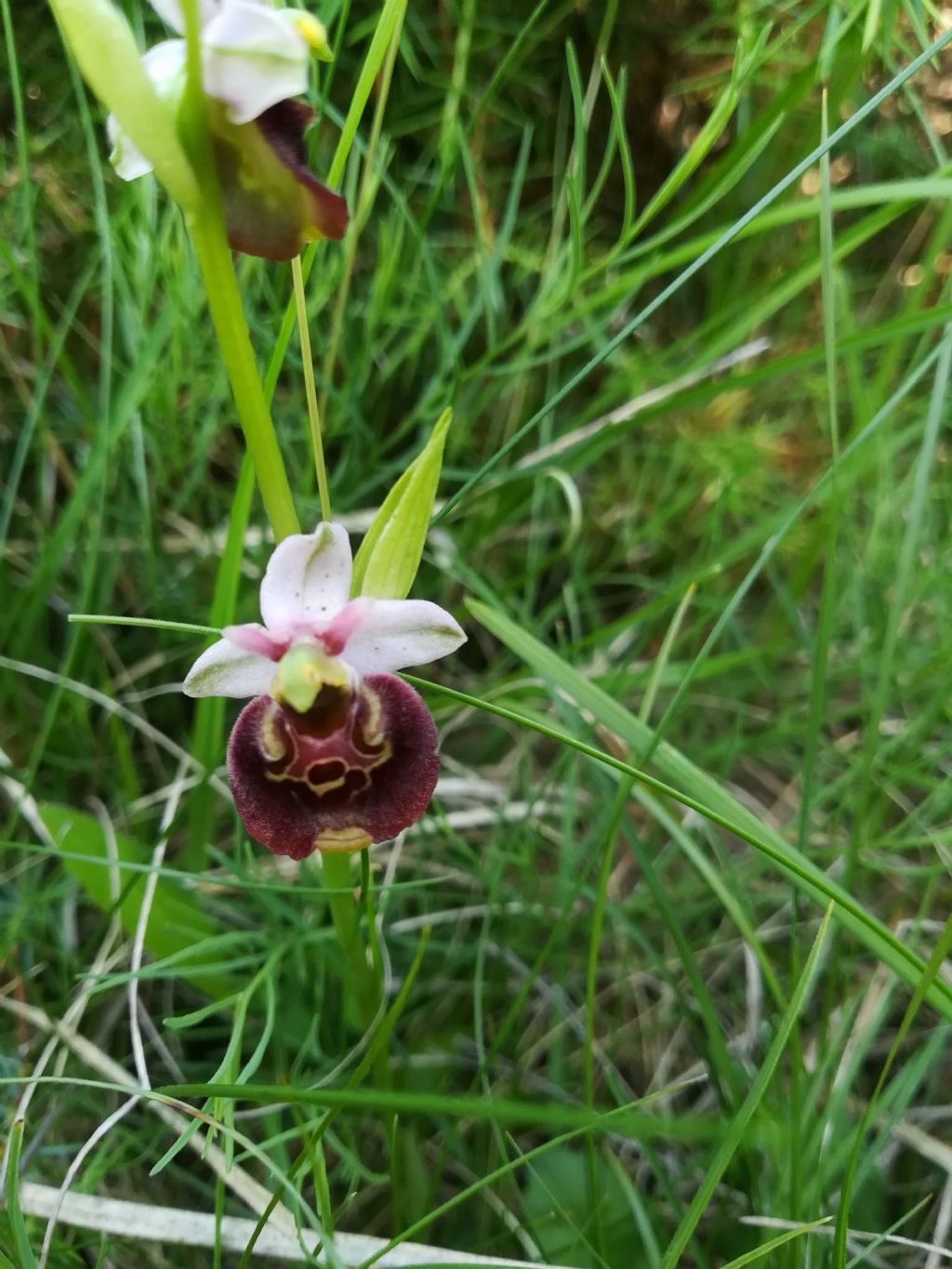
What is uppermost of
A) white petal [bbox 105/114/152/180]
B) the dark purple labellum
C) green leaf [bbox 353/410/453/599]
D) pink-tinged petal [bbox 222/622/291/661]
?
white petal [bbox 105/114/152/180]

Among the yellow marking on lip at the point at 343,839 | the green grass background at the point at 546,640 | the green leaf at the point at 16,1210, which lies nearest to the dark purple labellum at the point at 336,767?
the yellow marking on lip at the point at 343,839

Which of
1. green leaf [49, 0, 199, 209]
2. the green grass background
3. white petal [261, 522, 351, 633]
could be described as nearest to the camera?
green leaf [49, 0, 199, 209]

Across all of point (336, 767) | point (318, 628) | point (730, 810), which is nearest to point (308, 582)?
point (318, 628)

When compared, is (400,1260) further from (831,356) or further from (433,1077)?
(831,356)

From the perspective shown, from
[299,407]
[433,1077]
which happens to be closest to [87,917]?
[433,1077]

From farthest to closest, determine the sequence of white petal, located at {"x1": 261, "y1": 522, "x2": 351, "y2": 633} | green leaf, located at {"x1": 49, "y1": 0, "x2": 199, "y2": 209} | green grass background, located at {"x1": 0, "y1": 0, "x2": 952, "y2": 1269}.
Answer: green grass background, located at {"x1": 0, "y1": 0, "x2": 952, "y2": 1269}
white petal, located at {"x1": 261, "y1": 522, "x2": 351, "y2": 633}
green leaf, located at {"x1": 49, "y1": 0, "x2": 199, "y2": 209}

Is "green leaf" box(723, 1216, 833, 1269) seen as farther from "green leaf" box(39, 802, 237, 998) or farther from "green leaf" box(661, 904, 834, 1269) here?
"green leaf" box(39, 802, 237, 998)

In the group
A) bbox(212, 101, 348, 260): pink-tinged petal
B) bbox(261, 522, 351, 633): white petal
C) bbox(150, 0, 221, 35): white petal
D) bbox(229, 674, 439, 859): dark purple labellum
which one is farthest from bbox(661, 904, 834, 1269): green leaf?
bbox(150, 0, 221, 35): white petal

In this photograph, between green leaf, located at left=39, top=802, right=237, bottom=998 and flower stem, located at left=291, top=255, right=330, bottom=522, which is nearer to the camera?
flower stem, located at left=291, top=255, right=330, bottom=522

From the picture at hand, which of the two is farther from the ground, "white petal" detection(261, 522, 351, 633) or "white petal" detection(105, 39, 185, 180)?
"white petal" detection(105, 39, 185, 180)
